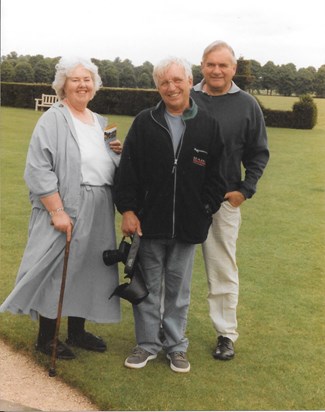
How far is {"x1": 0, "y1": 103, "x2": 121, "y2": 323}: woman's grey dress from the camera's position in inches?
148

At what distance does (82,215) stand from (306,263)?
3.79 m

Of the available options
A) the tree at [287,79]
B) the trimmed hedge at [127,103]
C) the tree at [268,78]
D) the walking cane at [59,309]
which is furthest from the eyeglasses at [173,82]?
the trimmed hedge at [127,103]

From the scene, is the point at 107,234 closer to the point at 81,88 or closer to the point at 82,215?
the point at 82,215

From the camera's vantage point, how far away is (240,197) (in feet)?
13.6

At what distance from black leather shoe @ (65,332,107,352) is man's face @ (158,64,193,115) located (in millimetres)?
1762

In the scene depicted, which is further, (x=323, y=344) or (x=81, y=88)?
(x=323, y=344)

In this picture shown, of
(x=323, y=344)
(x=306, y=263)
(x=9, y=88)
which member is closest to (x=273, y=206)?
(x=306, y=263)

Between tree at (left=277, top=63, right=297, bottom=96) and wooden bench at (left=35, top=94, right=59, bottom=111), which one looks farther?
wooden bench at (left=35, top=94, right=59, bottom=111)

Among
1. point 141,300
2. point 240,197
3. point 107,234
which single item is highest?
point 240,197

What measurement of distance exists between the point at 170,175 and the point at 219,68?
0.85 metres

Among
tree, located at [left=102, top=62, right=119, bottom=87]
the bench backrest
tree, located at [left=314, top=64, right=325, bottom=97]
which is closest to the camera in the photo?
tree, located at [left=314, top=64, right=325, bottom=97]

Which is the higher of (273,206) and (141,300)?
(141,300)

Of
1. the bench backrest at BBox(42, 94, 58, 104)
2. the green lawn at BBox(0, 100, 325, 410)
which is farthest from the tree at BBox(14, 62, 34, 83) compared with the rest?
the bench backrest at BBox(42, 94, 58, 104)

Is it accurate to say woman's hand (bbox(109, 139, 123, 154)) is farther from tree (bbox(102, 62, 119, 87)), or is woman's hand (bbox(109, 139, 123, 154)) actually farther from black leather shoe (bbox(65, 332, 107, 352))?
tree (bbox(102, 62, 119, 87))
